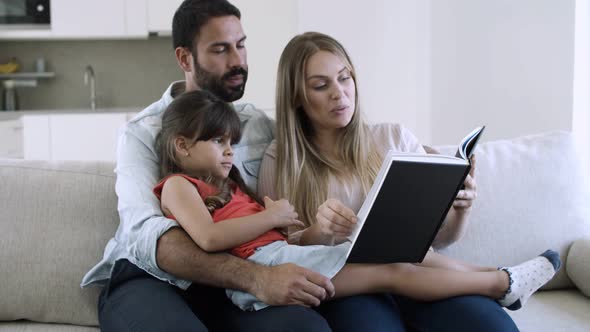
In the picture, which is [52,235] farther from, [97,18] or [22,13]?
[22,13]

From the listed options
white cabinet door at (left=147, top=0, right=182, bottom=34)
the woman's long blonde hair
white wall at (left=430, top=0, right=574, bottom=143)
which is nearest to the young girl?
the woman's long blonde hair

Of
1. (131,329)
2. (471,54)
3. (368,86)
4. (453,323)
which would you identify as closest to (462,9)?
(471,54)

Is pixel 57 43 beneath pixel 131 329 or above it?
above

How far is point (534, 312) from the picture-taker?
2.06m

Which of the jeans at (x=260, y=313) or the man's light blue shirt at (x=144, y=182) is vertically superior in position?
the man's light blue shirt at (x=144, y=182)

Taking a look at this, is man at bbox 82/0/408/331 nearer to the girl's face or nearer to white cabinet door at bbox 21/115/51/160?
the girl's face

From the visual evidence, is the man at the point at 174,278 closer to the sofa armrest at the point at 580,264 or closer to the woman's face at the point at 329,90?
the woman's face at the point at 329,90

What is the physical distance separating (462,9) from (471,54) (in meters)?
0.29

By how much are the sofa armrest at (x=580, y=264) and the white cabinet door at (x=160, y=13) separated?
3.44 metres

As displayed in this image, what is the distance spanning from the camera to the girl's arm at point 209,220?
71.0 inches

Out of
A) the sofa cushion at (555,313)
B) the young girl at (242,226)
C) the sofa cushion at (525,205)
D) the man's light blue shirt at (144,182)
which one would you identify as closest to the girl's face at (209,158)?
the young girl at (242,226)

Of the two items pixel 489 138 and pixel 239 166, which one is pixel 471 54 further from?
pixel 239 166

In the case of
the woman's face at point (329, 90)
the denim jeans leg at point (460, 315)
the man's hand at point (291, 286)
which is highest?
the woman's face at point (329, 90)

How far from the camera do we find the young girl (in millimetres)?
1814
